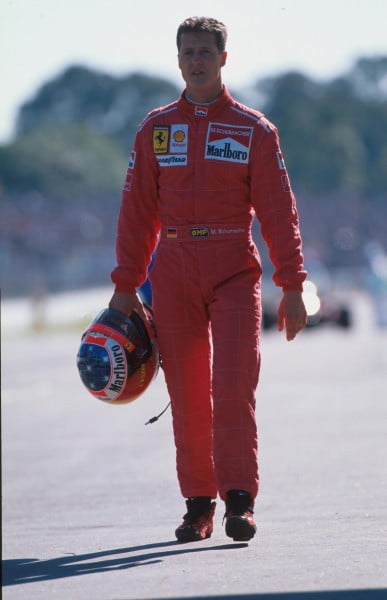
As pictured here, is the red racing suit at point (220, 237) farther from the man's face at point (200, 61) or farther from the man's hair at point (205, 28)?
the man's hair at point (205, 28)

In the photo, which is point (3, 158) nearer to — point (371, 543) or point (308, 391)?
point (308, 391)

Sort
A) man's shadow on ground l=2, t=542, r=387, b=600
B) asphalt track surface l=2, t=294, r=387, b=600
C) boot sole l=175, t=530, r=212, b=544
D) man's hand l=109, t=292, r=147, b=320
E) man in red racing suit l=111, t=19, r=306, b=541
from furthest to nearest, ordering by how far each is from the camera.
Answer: man's hand l=109, t=292, r=147, b=320 < boot sole l=175, t=530, r=212, b=544 < man in red racing suit l=111, t=19, r=306, b=541 < man's shadow on ground l=2, t=542, r=387, b=600 < asphalt track surface l=2, t=294, r=387, b=600

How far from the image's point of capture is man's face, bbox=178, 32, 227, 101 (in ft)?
18.5

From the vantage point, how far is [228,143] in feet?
18.5

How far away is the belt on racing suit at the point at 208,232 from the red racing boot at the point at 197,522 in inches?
40.8

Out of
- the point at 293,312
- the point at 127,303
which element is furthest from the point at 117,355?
the point at 293,312

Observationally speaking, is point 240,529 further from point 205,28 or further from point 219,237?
point 205,28

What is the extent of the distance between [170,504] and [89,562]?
1.78m

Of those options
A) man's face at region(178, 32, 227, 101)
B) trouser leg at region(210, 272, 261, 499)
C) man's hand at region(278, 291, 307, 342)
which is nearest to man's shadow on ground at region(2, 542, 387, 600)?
trouser leg at region(210, 272, 261, 499)

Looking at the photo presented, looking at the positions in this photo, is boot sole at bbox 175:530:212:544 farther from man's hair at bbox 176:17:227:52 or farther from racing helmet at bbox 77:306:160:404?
man's hair at bbox 176:17:227:52

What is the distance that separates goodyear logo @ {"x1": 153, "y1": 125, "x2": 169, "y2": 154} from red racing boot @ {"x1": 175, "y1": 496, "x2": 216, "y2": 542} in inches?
53.7

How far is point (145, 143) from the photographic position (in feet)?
18.9

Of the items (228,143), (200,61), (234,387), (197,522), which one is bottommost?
(197,522)

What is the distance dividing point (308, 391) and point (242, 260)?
9.23 metres
